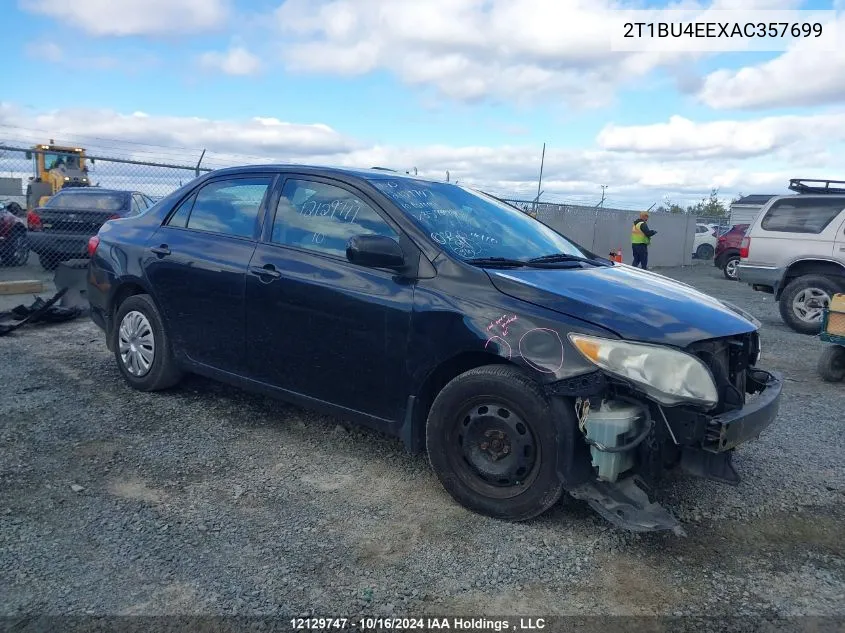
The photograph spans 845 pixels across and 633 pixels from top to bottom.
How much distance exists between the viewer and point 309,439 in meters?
4.41

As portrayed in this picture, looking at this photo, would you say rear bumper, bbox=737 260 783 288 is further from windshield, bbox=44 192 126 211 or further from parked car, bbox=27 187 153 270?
windshield, bbox=44 192 126 211

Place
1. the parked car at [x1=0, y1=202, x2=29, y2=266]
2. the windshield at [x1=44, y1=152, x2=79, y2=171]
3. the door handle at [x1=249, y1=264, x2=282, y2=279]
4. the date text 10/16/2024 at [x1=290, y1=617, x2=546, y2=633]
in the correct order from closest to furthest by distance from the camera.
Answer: the date text 10/16/2024 at [x1=290, y1=617, x2=546, y2=633] < the door handle at [x1=249, y1=264, x2=282, y2=279] < the parked car at [x1=0, y1=202, x2=29, y2=266] < the windshield at [x1=44, y1=152, x2=79, y2=171]

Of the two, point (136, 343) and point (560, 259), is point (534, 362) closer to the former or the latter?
point (560, 259)

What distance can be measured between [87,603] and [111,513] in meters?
0.76

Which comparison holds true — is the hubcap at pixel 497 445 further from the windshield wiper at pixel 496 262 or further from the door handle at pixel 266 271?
the door handle at pixel 266 271

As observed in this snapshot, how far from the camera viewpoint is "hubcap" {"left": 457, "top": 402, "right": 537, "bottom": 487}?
10.7 feet

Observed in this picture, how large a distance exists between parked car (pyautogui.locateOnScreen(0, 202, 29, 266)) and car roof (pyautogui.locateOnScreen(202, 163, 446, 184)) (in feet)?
33.7

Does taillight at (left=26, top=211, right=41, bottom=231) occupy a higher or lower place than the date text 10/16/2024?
higher

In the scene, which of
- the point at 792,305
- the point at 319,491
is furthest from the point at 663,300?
the point at 792,305

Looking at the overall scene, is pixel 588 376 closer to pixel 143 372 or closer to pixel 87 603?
pixel 87 603

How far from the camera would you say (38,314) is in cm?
753

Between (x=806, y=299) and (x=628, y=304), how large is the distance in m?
7.73

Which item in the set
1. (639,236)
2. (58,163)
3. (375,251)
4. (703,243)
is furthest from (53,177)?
(703,243)

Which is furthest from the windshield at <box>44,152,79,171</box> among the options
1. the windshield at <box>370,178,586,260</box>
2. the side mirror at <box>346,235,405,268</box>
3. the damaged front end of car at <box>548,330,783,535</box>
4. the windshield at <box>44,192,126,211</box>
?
the damaged front end of car at <box>548,330,783,535</box>
